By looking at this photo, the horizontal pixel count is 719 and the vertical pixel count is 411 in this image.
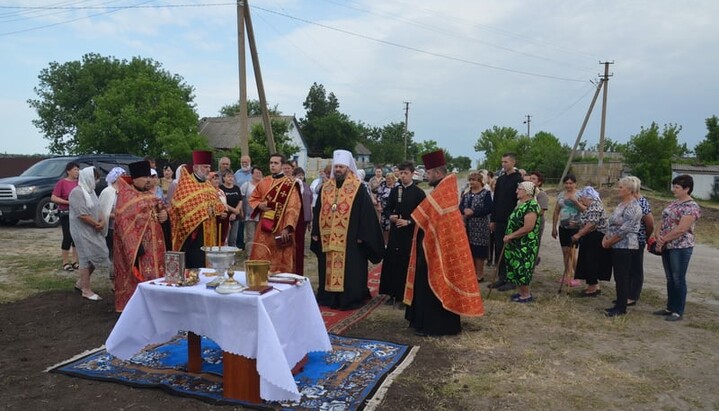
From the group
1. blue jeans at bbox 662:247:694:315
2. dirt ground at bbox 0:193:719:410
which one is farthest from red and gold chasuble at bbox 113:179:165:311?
blue jeans at bbox 662:247:694:315

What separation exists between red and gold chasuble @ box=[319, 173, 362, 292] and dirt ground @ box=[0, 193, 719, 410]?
695 millimetres

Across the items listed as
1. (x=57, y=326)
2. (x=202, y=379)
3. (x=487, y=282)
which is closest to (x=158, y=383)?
(x=202, y=379)

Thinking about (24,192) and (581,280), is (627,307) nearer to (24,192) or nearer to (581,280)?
(581,280)

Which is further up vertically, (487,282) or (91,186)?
(91,186)

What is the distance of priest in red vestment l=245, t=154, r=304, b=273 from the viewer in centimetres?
692

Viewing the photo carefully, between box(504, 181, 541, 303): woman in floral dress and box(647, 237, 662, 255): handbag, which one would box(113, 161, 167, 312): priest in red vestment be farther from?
box(647, 237, 662, 255): handbag

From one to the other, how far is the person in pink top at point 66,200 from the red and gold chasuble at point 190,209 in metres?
2.71

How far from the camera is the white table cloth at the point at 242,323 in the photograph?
12.2 feet

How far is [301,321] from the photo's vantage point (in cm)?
448

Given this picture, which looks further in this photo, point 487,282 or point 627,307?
point 487,282

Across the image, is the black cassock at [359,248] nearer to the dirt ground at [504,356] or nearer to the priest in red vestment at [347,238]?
the priest in red vestment at [347,238]

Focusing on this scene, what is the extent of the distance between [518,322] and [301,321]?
3.09 metres

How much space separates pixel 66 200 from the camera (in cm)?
847

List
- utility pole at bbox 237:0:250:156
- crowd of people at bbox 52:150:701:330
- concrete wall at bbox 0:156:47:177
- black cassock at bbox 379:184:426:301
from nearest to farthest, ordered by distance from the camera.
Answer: crowd of people at bbox 52:150:701:330 < black cassock at bbox 379:184:426:301 < utility pole at bbox 237:0:250:156 < concrete wall at bbox 0:156:47:177
